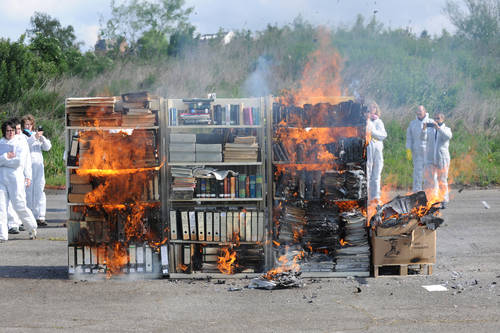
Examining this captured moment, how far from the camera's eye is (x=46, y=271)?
9.93 m

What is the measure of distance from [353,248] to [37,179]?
25.2 feet

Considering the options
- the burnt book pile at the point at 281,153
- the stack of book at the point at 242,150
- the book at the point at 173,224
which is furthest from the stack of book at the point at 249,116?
the book at the point at 173,224

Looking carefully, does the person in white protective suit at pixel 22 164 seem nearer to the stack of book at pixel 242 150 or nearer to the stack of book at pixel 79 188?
the stack of book at pixel 79 188

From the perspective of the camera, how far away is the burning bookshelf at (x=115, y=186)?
9344 millimetres

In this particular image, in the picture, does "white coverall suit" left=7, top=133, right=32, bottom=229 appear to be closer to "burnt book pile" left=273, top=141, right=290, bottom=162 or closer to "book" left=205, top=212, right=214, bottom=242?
"book" left=205, top=212, right=214, bottom=242

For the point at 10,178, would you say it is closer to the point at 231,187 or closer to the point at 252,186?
the point at 231,187

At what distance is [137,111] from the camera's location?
928cm

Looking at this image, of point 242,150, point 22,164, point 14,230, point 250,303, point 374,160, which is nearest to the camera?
point 250,303

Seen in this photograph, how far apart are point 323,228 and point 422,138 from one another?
690 cm

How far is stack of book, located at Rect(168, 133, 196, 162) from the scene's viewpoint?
9.34 m

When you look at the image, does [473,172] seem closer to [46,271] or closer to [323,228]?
[323,228]

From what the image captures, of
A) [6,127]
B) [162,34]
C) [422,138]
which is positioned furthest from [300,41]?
[6,127]

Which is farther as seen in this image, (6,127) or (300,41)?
(300,41)

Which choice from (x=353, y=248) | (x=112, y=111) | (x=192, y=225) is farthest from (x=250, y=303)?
(x=112, y=111)
